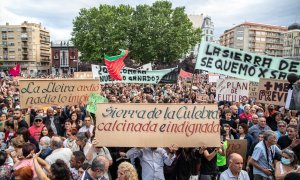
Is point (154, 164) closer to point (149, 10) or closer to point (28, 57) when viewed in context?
point (149, 10)

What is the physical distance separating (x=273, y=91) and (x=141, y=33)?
1573 inches

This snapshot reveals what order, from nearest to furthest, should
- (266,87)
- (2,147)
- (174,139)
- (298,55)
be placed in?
1. (174,139)
2. (2,147)
3. (266,87)
4. (298,55)

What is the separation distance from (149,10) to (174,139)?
44270mm

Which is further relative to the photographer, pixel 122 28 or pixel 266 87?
pixel 122 28

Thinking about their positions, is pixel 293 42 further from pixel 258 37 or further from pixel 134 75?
pixel 134 75

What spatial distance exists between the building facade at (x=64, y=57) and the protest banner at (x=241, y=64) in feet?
314

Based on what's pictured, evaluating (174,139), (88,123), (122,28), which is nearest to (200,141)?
(174,139)

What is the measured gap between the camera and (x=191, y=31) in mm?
49344

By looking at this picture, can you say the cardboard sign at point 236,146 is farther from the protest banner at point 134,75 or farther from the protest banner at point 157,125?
the protest banner at point 134,75

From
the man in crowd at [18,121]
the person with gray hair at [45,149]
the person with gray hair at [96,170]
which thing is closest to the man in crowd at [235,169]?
the person with gray hair at [96,170]

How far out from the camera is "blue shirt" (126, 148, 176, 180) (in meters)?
5.11

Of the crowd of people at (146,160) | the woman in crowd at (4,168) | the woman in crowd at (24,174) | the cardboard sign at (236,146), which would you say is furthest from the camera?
the cardboard sign at (236,146)

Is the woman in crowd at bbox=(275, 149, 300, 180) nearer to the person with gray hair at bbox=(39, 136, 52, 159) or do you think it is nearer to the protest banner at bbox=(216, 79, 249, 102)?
the person with gray hair at bbox=(39, 136, 52, 159)

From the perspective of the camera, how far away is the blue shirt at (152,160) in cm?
511
